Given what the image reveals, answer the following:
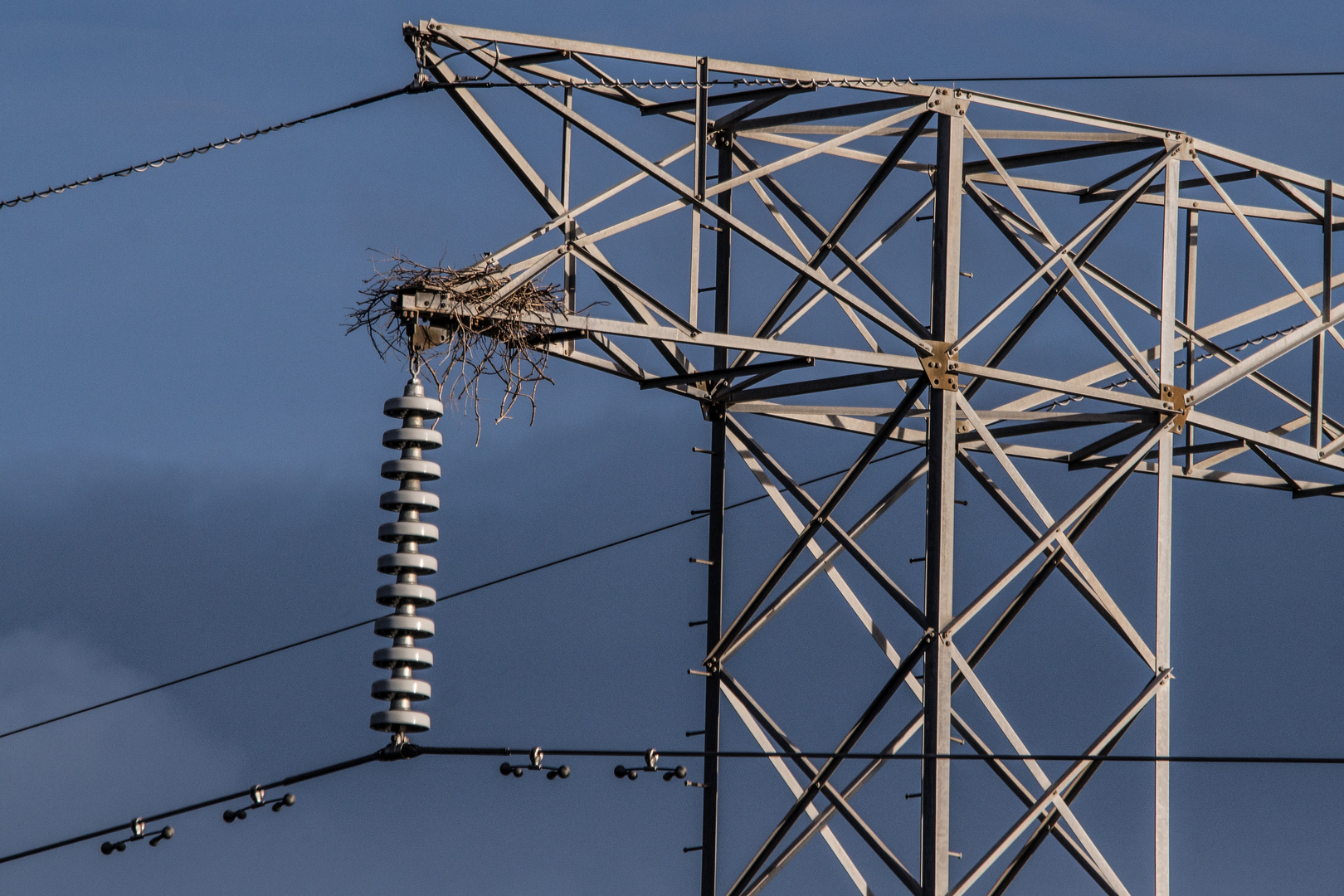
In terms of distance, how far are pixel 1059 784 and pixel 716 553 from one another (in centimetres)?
349

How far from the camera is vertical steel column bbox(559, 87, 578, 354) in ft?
66.4

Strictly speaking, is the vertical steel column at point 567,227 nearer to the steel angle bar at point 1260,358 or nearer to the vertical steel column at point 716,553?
the vertical steel column at point 716,553

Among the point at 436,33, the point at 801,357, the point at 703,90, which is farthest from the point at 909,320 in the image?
the point at 436,33

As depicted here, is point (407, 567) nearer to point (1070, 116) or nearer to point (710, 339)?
point (710, 339)

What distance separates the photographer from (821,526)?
72.1 feet

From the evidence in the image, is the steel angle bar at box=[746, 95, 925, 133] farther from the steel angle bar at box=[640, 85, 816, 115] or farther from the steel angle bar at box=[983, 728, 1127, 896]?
the steel angle bar at box=[983, 728, 1127, 896]

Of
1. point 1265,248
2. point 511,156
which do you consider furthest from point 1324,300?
point 511,156

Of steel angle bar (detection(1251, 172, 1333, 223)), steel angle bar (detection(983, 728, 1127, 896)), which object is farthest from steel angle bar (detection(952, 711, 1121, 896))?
steel angle bar (detection(1251, 172, 1333, 223))

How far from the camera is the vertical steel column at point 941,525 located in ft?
65.5

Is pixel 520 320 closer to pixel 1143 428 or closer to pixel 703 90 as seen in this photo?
pixel 703 90

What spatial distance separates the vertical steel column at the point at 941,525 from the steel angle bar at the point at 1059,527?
18 cm

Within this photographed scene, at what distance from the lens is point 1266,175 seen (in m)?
24.0

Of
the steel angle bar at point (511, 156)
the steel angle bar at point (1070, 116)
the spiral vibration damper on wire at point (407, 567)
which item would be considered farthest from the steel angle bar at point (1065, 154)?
the spiral vibration damper on wire at point (407, 567)

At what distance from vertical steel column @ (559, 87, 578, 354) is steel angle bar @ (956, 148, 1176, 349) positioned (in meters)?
2.99
